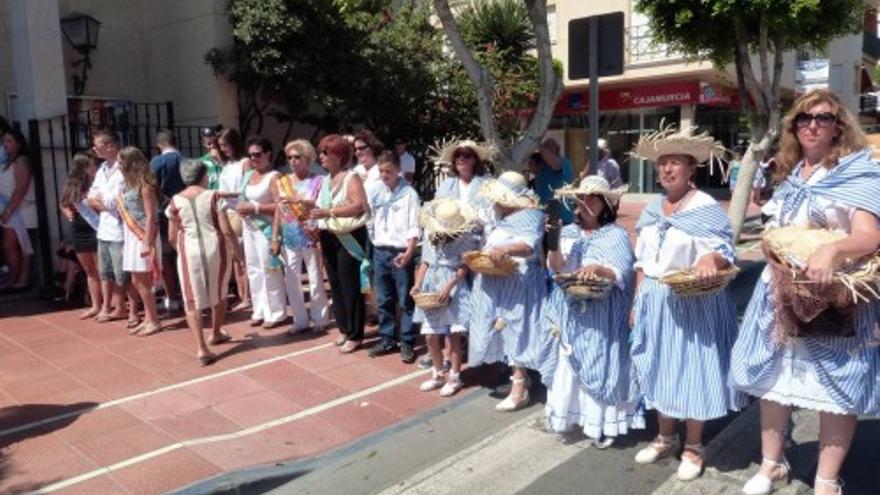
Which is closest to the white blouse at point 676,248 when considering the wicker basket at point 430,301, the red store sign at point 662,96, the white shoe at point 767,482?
the white shoe at point 767,482

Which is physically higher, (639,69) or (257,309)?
(639,69)

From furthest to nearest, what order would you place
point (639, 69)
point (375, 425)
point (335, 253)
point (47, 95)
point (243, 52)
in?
1. point (639, 69)
2. point (243, 52)
3. point (47, 95)
4. point (335, 253)
5. point (375, 425)

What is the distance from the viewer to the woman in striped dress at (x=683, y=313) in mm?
3629

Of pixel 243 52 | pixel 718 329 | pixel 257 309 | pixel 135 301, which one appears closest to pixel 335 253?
pixel 257 309

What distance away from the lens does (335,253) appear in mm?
6277

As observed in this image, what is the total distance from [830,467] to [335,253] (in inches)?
161

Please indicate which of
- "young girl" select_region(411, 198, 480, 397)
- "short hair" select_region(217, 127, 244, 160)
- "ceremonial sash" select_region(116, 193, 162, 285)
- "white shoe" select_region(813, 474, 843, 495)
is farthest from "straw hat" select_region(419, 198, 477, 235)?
"short hair" select_region(217, 127, 244, 160)

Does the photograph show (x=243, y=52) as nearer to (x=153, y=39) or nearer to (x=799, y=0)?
(x=153, y=39)

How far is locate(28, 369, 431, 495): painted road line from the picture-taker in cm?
404

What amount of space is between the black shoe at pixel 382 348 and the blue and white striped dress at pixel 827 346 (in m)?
3.37

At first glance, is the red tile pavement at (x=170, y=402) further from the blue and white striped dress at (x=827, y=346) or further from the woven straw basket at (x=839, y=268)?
the woven straw basket at (x=839, y=268)

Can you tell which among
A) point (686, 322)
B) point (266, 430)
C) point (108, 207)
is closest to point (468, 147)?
point (686, 322)

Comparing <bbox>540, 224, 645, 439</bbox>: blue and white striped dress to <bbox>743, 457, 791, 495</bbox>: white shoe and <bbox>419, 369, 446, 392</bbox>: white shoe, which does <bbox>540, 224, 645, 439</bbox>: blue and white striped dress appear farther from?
<bbox>419, 369, 446, 392</bbox>: white shoe

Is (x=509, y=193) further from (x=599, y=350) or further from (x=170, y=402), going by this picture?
(x=170, y=402)
